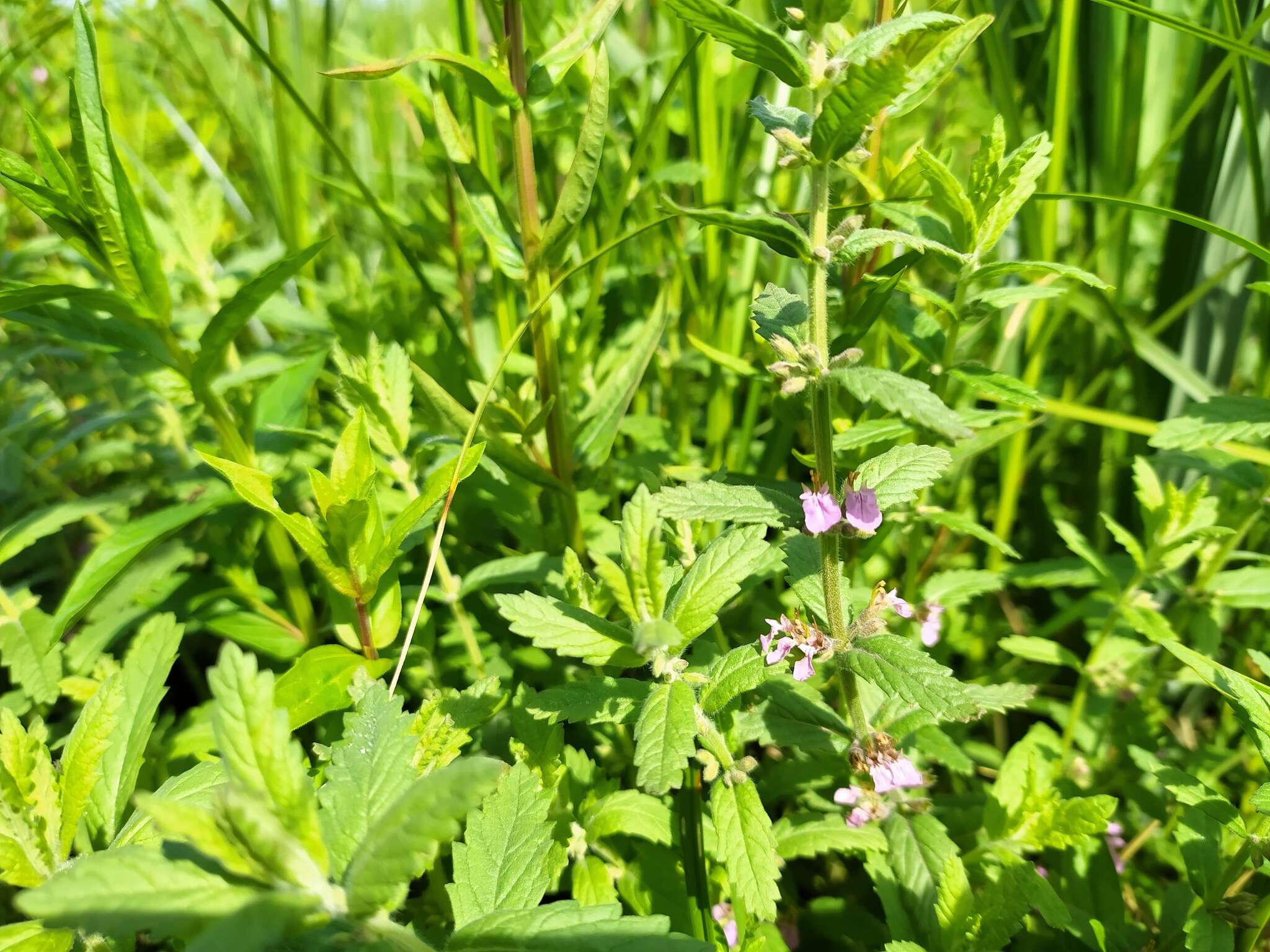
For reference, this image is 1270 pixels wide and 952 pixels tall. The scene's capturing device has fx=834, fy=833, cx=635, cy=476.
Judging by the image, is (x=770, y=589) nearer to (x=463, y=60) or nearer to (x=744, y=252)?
(x=744, y=252)

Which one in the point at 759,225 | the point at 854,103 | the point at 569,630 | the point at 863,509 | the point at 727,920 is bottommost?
the point at 727,920

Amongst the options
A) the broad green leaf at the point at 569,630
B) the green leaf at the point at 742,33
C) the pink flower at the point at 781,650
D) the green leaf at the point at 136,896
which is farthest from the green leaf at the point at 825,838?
the green leaf at the point at 742,33

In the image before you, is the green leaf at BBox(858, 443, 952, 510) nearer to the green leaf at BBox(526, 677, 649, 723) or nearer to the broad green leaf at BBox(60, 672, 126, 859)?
the green leaf at BBox(526, 677, 649, 723)

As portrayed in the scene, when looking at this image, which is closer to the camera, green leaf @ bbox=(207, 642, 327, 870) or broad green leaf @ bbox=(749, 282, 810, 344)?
green leaf @ bbox=(207, 642, 327, 870)

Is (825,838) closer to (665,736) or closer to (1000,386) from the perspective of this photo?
(665,736)

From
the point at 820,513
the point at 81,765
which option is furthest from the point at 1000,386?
the point at 81,765

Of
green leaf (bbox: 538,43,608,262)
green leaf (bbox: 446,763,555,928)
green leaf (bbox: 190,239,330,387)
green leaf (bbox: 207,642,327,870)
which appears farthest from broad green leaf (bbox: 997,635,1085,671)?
green leaf (bbox: 190,239,330,387)
